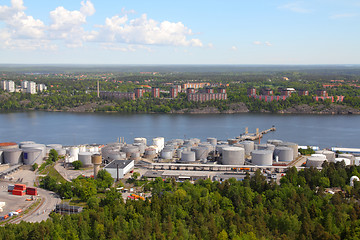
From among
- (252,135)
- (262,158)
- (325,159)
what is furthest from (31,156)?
(252,135)

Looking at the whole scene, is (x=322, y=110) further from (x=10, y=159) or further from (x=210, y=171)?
(x=10, y=159)

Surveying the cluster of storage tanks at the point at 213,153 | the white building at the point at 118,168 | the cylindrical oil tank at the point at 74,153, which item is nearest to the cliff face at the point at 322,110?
the cluster of storage tanks at the point at 213,153

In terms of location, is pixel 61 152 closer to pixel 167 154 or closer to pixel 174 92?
pixel 167 154

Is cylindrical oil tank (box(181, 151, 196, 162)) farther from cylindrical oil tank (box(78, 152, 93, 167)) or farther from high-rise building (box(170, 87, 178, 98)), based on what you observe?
high-rise building (box(170, 87, 178, 98))

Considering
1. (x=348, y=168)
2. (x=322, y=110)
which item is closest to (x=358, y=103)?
(x=322, y=110)

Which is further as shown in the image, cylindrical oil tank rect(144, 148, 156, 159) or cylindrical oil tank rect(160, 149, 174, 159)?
cylindrical oil tank rect(144, 148, 156, 159)

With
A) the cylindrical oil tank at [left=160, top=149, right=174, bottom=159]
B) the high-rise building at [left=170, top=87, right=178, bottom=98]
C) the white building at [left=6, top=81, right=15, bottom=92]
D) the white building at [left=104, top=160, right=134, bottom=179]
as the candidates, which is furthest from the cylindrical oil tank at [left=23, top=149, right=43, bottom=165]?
the white building at [left=6, top=81, right=15, bottom=92]
